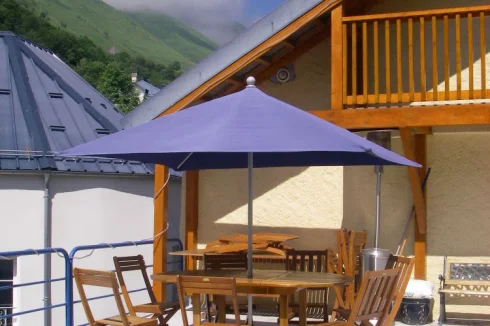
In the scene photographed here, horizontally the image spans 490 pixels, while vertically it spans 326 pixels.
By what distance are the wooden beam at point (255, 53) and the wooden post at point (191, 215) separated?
4.71 ft

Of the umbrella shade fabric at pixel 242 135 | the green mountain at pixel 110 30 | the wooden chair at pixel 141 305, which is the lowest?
the wooden chair at pixel 141 305

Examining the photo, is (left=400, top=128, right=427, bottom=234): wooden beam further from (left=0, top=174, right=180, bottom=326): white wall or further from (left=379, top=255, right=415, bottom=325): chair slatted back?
(left=0, top=174, right=180, bottom=326): white wall

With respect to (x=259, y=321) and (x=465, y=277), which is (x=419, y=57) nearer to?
(x=465, y=277)

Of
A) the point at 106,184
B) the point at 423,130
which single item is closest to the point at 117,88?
the point at 106,184

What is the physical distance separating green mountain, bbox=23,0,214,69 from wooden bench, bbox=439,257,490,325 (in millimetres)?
103437

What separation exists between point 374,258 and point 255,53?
2.60 metres

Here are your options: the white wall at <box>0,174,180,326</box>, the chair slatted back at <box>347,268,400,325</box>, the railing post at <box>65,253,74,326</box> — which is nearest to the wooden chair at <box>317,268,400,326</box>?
the chair slatted back at <box>347,268,400,325</box>

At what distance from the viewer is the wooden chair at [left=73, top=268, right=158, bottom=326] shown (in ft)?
18.9

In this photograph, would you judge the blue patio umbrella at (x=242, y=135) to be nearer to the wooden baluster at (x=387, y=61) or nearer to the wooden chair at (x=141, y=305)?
the wooden chair at (x=141, y=305)

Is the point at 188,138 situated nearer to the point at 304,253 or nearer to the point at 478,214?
the point at 304,253

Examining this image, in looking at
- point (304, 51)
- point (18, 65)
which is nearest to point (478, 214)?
point (304, 51)

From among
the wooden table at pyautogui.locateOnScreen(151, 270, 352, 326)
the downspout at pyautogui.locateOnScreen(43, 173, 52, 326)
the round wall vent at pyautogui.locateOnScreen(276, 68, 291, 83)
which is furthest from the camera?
the downspout at pyautogui.locateOnScreen(43, 173, 52, 326)

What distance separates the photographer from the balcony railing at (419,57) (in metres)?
7.89

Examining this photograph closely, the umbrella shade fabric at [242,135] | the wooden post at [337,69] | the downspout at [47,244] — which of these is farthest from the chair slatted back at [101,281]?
the downspout at [47,244]
